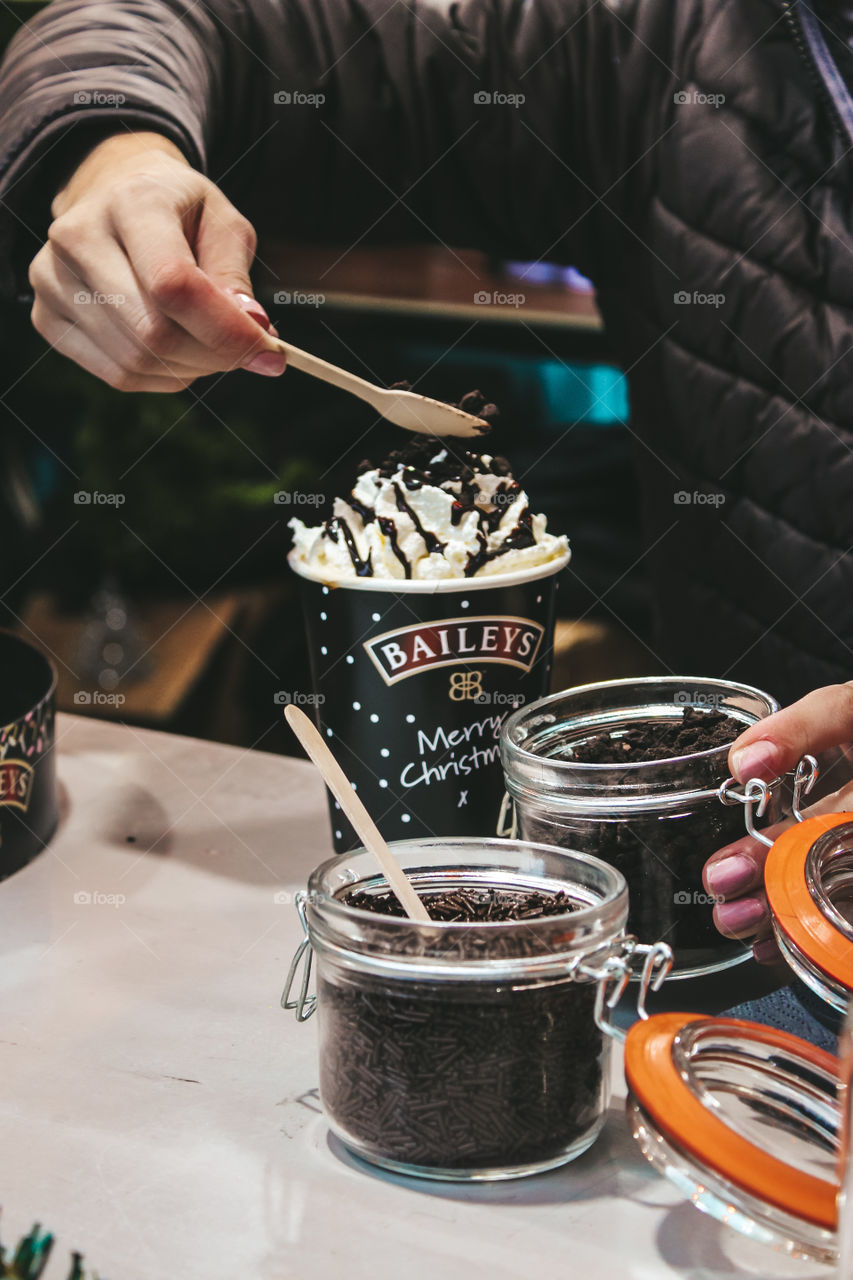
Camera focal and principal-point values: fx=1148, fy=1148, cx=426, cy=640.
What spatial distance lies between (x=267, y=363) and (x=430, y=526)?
201 mm

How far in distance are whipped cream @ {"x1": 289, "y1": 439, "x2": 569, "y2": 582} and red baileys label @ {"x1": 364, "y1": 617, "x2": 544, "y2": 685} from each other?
5 centimetres

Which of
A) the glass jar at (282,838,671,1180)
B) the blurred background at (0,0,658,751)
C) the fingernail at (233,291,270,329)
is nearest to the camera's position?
the glass jar at (282,838,671,1180)

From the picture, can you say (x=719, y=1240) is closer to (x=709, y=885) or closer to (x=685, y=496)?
(x=709, y=885)

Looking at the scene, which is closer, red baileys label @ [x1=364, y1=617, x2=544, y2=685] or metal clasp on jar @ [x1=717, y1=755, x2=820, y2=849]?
metal clasp on jar @ [x1=717, y1=755, x2=820, y2=849]

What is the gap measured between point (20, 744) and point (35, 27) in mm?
793

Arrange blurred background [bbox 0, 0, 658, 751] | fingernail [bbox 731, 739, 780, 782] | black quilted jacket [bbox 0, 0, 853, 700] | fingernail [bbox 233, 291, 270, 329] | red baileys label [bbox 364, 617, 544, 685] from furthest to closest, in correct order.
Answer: blurred background [bbox 0, 0, 658, 751], black quilted jacket [bbox 0, 0, 853, 700], fingernail [bbox 233, 291, 270, 329], red baileys label [bbox 364, 617, 544, 685], fingernail [bbox 731, 739, 780, 782]

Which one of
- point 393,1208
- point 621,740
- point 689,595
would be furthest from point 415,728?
point 689,595

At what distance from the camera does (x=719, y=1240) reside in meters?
0.58

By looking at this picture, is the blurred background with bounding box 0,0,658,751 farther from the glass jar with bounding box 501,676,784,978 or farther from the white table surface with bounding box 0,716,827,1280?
the glass jar with bounding box 501,676,784,978

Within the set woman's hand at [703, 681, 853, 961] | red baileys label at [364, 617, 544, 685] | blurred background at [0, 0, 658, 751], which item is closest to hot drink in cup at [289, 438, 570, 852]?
red baileys label at [364, 617, 544, 685]

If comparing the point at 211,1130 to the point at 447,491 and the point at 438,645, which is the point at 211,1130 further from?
the point at 447,491

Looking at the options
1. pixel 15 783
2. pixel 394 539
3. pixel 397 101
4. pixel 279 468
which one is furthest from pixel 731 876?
pixel 279 468

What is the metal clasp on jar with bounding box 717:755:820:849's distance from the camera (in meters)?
0.73

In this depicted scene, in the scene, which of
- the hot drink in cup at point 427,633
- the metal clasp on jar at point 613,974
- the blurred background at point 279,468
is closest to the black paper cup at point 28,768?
the hot drink in cup at point 427,633
